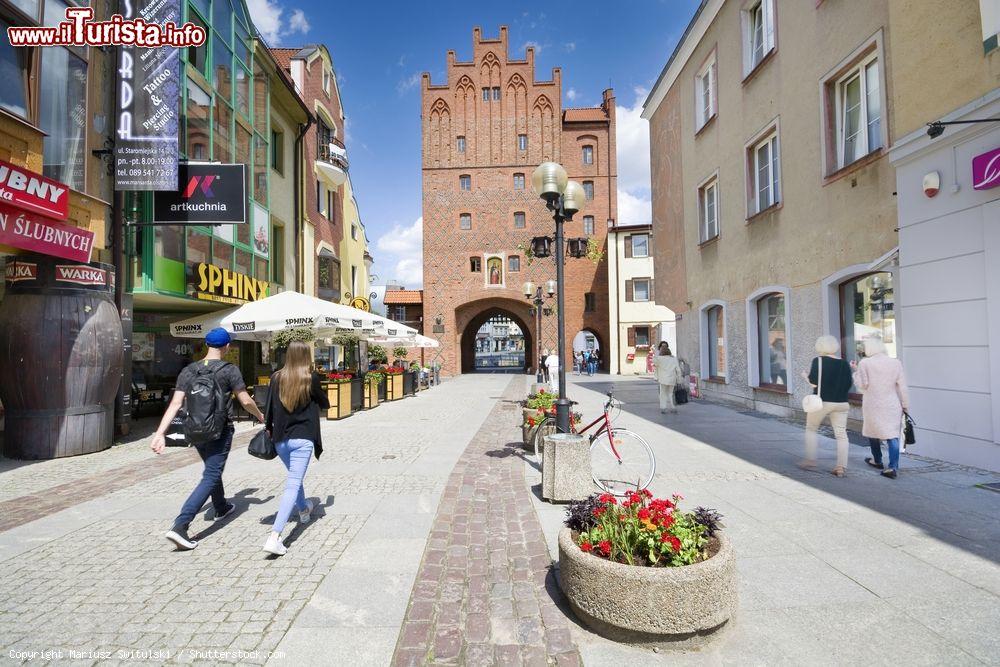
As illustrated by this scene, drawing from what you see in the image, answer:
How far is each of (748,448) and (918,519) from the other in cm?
322

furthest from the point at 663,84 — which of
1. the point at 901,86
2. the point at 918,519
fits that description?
the point at 918,519

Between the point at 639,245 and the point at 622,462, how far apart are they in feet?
86.9

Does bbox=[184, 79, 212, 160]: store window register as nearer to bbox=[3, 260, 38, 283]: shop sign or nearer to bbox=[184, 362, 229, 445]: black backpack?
bbox=[3, 260, 38, 283]: shop sign

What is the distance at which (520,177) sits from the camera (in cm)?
3075

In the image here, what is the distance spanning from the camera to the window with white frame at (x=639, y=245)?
3005 cm

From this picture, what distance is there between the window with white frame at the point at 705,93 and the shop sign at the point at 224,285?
42.6 feet

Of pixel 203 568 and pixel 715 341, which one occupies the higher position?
pixel 715 341

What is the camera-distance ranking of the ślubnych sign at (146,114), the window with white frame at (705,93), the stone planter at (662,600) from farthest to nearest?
1. the window with white frame at (705,93)
2. the ślubnych sign at (146,114)
3. the stone planter at (662,600)

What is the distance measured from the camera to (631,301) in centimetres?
3030

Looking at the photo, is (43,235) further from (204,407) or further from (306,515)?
(306,515)

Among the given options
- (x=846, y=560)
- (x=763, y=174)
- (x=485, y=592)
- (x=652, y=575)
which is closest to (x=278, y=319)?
(x=485, y=592)

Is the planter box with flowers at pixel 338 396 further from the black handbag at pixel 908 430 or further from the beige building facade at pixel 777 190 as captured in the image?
the black handbag at pixel 908 430

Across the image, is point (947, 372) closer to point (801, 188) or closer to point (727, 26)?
point (801, 188)

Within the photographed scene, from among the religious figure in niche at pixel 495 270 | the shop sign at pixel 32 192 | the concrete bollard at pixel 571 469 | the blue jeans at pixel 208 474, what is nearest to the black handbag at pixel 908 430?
the concrete bollard at pixel 571 469
